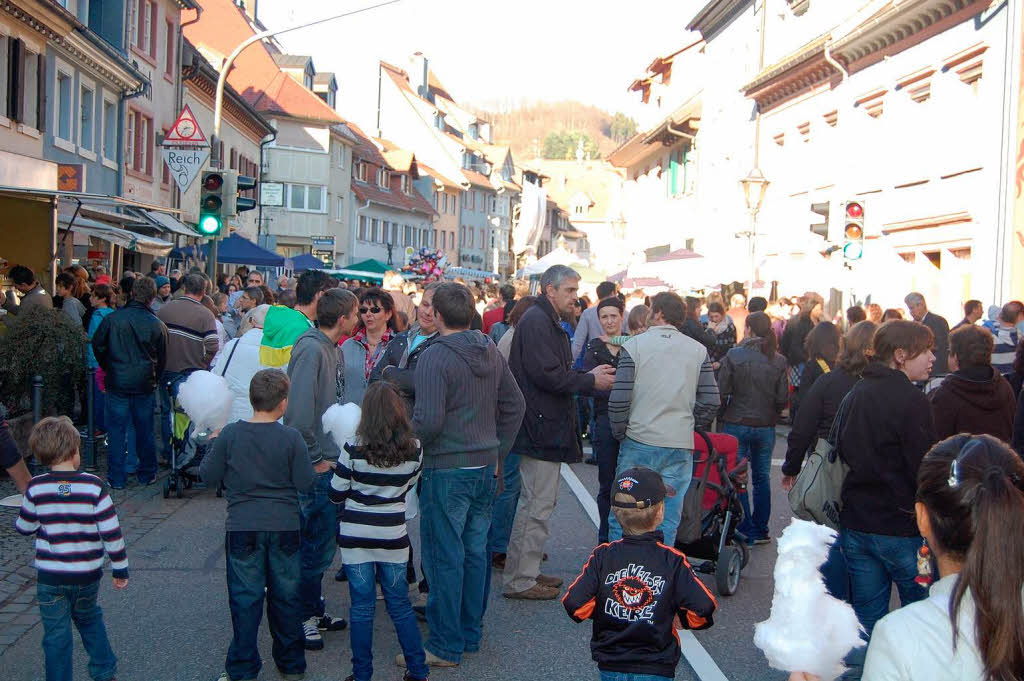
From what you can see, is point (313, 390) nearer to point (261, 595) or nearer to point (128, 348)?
point (261, 595)

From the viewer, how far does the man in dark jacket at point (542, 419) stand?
275 inches

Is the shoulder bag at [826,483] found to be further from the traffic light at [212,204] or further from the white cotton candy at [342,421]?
the traffic light at [212,204]

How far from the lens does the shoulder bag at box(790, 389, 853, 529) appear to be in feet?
17.0

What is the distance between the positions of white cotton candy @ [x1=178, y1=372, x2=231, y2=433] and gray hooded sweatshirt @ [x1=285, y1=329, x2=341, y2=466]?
5.08 feet

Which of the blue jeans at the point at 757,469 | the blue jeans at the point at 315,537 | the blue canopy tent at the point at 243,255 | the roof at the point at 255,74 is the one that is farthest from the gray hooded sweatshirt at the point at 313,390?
the roof at the point at 255,74

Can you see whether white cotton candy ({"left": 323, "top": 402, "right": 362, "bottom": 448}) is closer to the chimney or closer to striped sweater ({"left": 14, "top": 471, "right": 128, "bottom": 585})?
striped sweater ({"left": 14, "top": 471, "right": 128, "bottom": 585})

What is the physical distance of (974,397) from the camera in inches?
264

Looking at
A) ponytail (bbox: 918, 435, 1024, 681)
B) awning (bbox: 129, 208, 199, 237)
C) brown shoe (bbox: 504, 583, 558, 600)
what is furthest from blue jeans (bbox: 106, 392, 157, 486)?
awning (bbox: 129, 208, 199, 237)

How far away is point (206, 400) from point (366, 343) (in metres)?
1.15

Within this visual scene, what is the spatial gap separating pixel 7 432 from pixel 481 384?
228 centimetres

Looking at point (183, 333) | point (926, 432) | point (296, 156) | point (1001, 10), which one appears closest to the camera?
point (926, 432)

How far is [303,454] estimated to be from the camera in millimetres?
5402

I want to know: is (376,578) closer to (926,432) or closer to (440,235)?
(926,432)

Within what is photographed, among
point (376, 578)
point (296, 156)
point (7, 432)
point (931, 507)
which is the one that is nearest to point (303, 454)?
point (376, 578)
